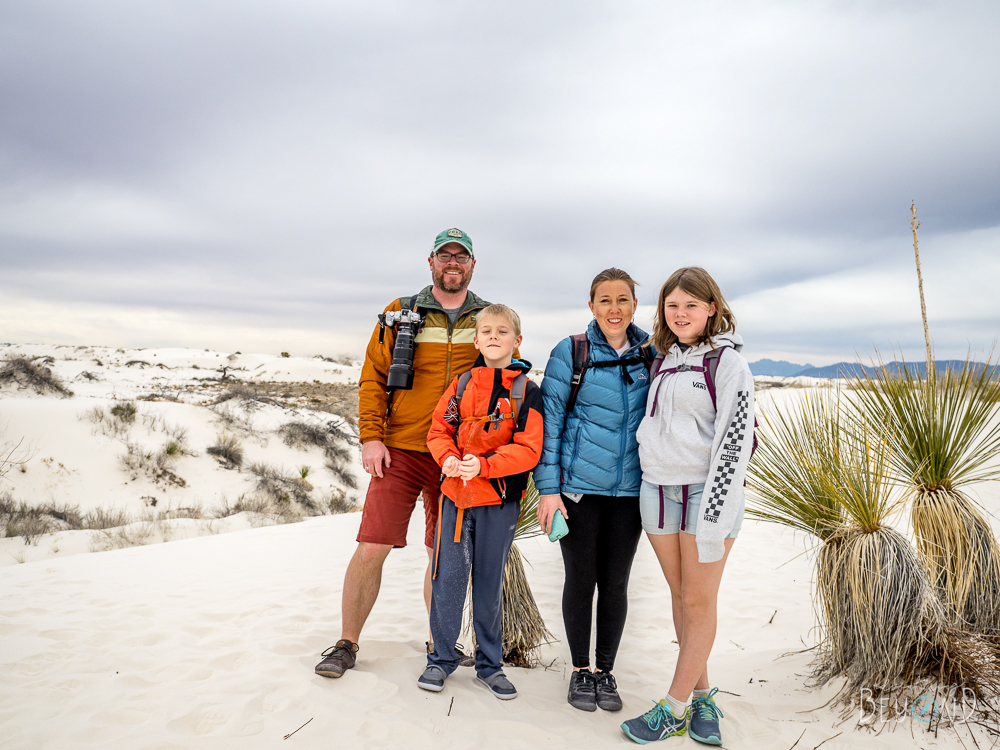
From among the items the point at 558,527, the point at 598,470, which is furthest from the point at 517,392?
the point at 558,527

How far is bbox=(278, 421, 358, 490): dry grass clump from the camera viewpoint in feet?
43.8

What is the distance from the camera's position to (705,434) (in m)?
2.73

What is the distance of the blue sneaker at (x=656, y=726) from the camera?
2.77 meters

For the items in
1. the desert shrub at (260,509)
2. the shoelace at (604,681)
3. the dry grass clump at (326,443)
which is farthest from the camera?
the dry grass clump at (326,443)

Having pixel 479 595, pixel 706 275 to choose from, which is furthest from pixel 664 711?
pixel 706 275

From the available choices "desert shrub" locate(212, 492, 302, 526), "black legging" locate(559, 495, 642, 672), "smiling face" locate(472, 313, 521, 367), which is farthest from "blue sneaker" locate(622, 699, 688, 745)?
"desert shrub" locate(212, 492, 302, 526)

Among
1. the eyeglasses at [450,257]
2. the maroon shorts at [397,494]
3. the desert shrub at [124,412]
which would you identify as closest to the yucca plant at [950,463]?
the eyeglasses at [450,257]

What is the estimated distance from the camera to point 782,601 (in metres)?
5.53

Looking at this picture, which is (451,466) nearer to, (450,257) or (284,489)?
(450,257)

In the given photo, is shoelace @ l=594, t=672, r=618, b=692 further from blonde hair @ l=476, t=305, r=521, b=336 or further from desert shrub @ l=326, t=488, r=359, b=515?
desert shrub @ l=326, t=488, r=359, b=515

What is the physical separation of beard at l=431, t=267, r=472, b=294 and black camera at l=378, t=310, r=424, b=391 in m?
0.27

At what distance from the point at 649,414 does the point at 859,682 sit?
2.08m

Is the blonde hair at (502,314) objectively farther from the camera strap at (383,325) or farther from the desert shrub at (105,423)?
the desert shrub at (105,423)

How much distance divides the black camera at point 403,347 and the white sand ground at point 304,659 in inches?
68.0
